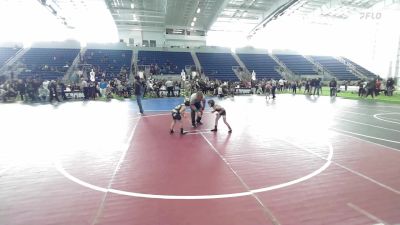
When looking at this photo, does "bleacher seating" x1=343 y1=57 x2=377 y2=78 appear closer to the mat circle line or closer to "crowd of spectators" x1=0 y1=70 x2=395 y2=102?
"crowd of spectators" x1=0 y1=70 x2=395 y2=102

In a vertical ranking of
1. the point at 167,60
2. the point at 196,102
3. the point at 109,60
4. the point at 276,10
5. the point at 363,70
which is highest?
the point at 276,10

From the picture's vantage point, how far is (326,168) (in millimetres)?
6133

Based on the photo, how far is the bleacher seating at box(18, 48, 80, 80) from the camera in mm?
31125

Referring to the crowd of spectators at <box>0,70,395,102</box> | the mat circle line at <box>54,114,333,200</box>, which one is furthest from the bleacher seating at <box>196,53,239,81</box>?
the mat circle line at <box>54,114,333,200</box>

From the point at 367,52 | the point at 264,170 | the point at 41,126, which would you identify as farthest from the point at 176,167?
the point at 367,52

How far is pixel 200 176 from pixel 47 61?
3577 centimetres

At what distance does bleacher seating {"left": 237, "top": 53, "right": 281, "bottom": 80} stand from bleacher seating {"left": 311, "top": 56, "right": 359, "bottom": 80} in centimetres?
935

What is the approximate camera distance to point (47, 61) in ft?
113

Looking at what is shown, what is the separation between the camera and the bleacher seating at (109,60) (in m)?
34.6

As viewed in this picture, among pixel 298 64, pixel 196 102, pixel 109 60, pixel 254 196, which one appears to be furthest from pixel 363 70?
pixel 254 196

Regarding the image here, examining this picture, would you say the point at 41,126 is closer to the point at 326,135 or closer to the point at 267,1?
the point at 326,135

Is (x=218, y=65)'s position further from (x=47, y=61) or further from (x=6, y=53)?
(x=6, y=53)

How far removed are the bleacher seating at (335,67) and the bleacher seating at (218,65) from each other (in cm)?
1639

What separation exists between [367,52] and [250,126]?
119 ft
